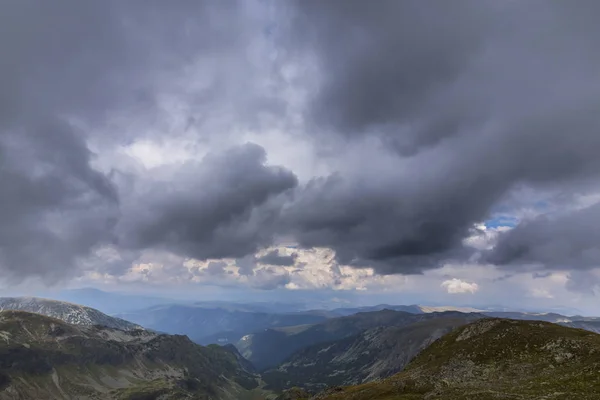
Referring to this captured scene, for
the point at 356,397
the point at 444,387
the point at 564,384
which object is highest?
the point at 564,384

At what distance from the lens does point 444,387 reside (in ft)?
232

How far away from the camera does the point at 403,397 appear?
229 feet

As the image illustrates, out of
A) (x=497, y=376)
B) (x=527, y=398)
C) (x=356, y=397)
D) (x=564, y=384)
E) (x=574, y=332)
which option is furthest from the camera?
(x=574, y=332)

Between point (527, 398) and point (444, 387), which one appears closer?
point (527, 398)

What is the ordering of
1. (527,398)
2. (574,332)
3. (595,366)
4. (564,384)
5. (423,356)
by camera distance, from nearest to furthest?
(527,398) < (564,384) < (595,366) < (574,332) < (423,356)

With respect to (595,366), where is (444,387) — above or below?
below

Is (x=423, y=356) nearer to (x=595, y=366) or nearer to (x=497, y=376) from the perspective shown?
(x=497, y=376)

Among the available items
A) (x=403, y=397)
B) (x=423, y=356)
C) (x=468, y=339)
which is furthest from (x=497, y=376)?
(x=423, y=356)

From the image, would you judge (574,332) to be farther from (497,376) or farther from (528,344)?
(497,376)

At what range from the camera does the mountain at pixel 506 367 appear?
59344 millimetres

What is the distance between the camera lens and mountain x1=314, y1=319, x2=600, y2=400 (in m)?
59.3

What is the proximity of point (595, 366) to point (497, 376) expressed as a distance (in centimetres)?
1726

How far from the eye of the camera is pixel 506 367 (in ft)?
262

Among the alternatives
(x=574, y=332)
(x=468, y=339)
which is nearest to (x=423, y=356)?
(x=468, y=339)
